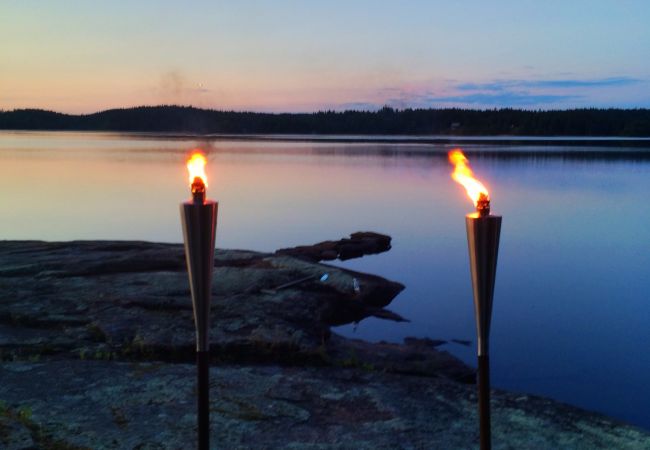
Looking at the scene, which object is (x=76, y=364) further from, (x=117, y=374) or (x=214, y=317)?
(x=214, y=317)

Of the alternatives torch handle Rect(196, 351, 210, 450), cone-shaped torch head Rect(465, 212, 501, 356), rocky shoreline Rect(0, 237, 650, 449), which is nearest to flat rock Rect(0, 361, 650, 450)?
rocky shoreline Rect(0, 237, 650, 449)

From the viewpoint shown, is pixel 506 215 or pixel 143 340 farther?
pixel 506 215

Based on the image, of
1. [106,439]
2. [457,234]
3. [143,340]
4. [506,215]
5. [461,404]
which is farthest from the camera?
[506,215]

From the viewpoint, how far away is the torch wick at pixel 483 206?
332cm

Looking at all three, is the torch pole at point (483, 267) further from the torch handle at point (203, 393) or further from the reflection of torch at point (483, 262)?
the torch handle at point (203, 393)

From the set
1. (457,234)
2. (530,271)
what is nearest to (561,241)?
(457,234)

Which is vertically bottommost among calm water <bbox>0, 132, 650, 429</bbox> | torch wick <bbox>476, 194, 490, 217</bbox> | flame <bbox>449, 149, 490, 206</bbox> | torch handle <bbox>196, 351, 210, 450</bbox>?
calm water <bbox>0, 132, 650, 429</bbox>

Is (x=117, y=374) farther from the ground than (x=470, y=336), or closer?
farther from the ground

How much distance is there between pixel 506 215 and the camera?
33750 millimetres

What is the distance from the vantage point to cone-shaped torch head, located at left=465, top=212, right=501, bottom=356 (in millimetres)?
3320

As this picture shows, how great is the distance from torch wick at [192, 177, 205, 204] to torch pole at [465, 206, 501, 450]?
1.36 m

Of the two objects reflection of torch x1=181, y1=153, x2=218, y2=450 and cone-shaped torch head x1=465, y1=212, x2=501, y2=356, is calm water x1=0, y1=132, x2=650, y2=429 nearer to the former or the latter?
reflection of torch x1=181, y1=153, x2=218, y2=450

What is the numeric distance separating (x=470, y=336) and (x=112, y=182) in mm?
42528

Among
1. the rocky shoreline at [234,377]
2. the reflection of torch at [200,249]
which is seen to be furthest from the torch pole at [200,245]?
the rocky shoreline at [234,377]
